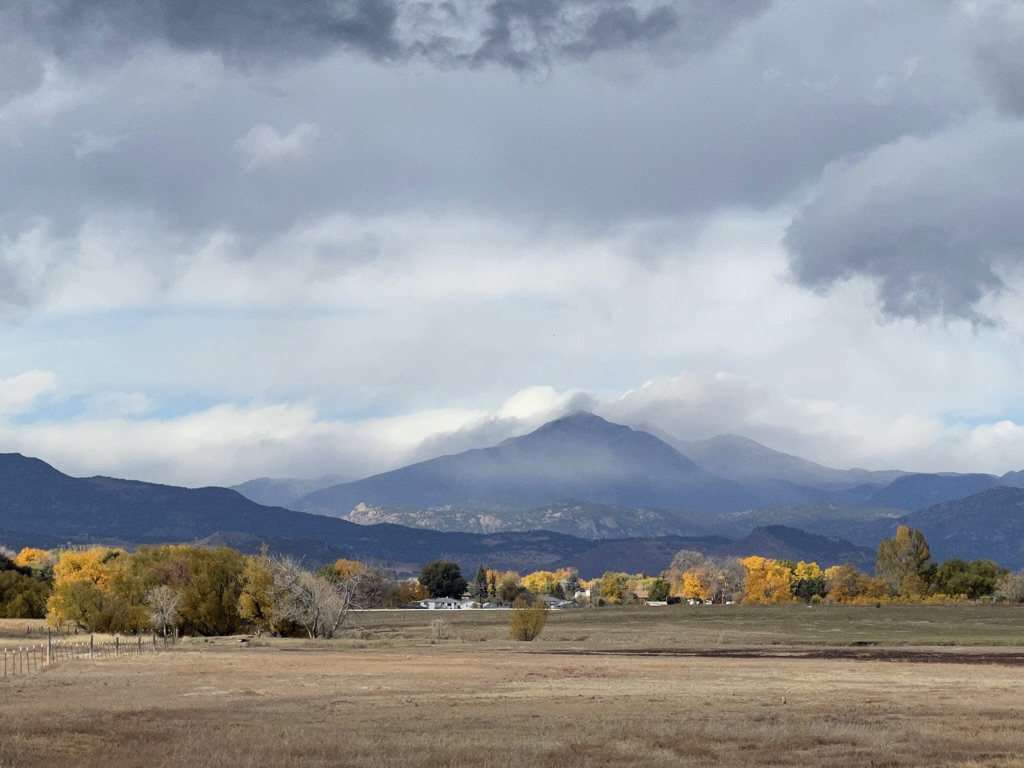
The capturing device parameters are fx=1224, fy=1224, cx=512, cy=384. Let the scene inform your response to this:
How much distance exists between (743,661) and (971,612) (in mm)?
90692

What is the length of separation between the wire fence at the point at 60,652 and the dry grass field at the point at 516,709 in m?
2.11

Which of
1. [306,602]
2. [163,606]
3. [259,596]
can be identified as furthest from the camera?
[259,596]

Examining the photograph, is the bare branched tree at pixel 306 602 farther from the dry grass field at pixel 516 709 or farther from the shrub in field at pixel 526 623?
the dry grass field at pixel 516 709

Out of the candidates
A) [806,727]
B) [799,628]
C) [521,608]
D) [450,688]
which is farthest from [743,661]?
[799,628]

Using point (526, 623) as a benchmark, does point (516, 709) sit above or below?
above

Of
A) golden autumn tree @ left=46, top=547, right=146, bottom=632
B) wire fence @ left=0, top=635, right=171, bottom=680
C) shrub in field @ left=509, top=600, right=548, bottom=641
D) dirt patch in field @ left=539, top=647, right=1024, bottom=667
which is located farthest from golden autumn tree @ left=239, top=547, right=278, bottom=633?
dirt patch in field @ left=539, top=647, right=1024, bottom=667

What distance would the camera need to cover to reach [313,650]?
88250 millimetres

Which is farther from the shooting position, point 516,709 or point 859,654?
point 859,654

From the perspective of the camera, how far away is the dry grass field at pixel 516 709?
1162 inches

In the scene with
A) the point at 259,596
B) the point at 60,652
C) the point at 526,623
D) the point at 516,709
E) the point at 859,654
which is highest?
the point at 259,596

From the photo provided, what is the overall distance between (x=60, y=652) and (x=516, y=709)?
48544mm

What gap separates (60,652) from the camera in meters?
79.1

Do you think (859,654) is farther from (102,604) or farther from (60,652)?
(102,604)

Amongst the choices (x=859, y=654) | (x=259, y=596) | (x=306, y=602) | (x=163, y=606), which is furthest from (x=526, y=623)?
(x=859, y=654)
